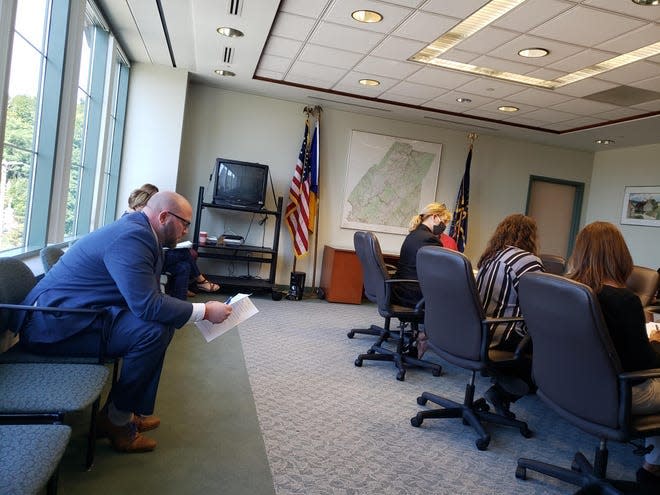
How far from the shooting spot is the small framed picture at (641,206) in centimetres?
661

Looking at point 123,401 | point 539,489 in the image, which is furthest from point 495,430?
point 123,401

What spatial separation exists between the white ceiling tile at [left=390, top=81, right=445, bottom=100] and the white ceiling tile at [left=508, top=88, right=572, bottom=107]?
2.69 ft

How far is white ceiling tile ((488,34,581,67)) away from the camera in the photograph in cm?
378

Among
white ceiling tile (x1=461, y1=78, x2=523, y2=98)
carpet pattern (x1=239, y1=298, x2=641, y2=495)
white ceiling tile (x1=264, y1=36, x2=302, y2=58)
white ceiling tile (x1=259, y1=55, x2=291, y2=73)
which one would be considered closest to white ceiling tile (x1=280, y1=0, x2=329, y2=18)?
white ceiling tile (x1=264, y1=36, x2=302, y2=58)

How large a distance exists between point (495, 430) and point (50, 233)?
3.23 metres

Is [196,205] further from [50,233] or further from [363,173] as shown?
[50,233]

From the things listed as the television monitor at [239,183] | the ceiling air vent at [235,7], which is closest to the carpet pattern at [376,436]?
the television monitor at [239,183]

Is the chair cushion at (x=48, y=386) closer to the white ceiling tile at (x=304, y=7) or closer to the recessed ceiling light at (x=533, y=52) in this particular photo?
the white ceiling tile at (x=304, y=7)

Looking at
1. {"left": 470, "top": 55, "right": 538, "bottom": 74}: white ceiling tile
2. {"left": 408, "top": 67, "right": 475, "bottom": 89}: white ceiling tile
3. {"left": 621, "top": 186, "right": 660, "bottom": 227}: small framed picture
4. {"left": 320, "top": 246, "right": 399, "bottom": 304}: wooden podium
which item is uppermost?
{"left": 470, "top": 55, "right": 538, "bottom": 74}: white ceiling tile

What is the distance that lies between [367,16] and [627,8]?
175cm

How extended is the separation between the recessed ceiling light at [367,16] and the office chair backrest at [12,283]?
290 cm

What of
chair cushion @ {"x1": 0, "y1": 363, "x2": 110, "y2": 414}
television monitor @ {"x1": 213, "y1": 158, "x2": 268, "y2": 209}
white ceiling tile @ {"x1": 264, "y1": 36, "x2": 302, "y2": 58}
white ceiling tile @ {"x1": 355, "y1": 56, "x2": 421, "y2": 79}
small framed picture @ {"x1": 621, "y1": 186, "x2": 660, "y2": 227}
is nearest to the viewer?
chair cushion @ {"x1": 0, "y1": 363, "x2": 110, "y2": 414}

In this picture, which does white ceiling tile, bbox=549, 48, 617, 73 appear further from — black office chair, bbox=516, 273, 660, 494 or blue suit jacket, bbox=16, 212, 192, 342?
blue suit jacket, bbox=16, 212, 192, 342

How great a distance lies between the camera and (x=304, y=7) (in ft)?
12.1
